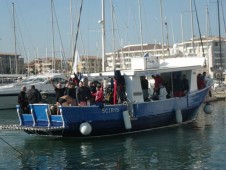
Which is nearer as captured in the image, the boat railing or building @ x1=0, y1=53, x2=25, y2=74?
the boat railing

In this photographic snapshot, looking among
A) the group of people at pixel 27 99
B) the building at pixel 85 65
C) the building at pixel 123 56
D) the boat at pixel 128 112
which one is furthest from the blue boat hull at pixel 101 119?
the building at pixel 85 65

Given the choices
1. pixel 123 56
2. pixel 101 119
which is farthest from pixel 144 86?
pixel 123 56

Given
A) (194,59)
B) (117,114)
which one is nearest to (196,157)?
(117,114)

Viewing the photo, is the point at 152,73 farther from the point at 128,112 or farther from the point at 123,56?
the point at 123,56

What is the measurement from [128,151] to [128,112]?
2.88m

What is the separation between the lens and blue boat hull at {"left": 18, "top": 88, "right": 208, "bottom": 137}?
15.2 metres

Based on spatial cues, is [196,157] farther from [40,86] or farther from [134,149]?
[40,86]

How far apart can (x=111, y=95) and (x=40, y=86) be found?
19.5 m

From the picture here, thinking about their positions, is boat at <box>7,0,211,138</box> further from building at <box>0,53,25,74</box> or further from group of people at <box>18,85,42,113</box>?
building at <box>0,53,25,74</box>

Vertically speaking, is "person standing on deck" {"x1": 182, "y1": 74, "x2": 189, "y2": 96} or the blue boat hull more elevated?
"person standing on deck" {"x1": 182, "y1": 74, "x2": 189, "y2": 96}

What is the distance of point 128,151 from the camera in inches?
539

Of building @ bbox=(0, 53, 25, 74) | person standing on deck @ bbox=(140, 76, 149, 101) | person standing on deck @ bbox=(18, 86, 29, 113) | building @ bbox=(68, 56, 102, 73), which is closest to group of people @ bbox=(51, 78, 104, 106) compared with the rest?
person standing on deck @ bbox=(18, 86, 29, 113)

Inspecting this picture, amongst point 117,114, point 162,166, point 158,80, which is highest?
point 158,80

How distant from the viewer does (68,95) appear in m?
16.2
